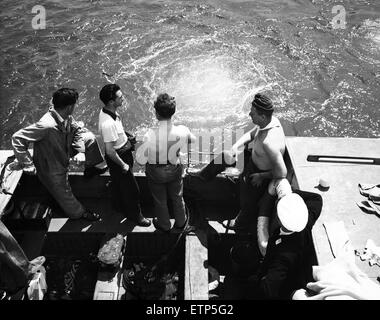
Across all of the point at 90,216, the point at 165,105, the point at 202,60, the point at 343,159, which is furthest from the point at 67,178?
the point at 202,60

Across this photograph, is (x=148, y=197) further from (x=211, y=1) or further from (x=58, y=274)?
(x=211, y=1)

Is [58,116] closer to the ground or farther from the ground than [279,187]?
farther from the ground

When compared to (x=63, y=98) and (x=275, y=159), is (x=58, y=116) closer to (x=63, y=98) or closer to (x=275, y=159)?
(x=63, y=98)

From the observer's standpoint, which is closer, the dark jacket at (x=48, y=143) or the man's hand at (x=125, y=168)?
the dark jacket at (x=48, y=143)

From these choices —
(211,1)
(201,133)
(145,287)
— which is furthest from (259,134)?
(211,1)

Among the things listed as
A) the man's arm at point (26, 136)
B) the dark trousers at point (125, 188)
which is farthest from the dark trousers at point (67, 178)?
the dark trousers at point (125, 188)

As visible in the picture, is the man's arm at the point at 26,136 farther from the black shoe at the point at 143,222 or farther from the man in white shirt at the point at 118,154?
the black shoe at the point at 143,222
